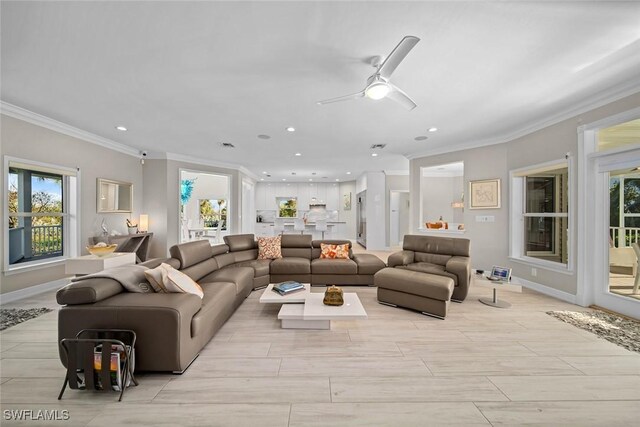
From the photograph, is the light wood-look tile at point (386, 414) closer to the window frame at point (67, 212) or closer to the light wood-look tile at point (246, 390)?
the light wood-look tile at point (246, 390)

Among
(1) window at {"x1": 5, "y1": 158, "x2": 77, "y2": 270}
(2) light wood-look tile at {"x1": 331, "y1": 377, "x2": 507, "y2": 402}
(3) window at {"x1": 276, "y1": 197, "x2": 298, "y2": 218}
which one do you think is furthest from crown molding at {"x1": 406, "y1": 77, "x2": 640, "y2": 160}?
(1) window at {"x1": 5, "y1": 158, "x2": 77, "y2": 270}

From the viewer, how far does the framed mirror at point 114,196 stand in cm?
488

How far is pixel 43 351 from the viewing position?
225 cm

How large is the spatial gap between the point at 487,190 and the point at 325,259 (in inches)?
141

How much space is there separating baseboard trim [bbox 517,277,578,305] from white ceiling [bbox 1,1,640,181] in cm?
266

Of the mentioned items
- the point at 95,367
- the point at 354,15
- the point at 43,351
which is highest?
the point at 354,15

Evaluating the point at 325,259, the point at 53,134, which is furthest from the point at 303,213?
the point at 53,134

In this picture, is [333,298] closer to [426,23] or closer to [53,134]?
[426,23]

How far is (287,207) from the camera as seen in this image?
10.8m

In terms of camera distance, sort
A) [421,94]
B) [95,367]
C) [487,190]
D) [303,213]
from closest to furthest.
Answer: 1. [95,367]
2. [421,94]
3. [487,190]
4. [303,213]

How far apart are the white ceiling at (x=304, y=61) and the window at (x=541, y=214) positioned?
3.00 feet

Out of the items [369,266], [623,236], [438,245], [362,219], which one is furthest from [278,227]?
[623,236]

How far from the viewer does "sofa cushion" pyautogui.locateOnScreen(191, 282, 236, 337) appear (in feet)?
6.82

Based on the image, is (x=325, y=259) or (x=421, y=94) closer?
(x=421, y=94)
